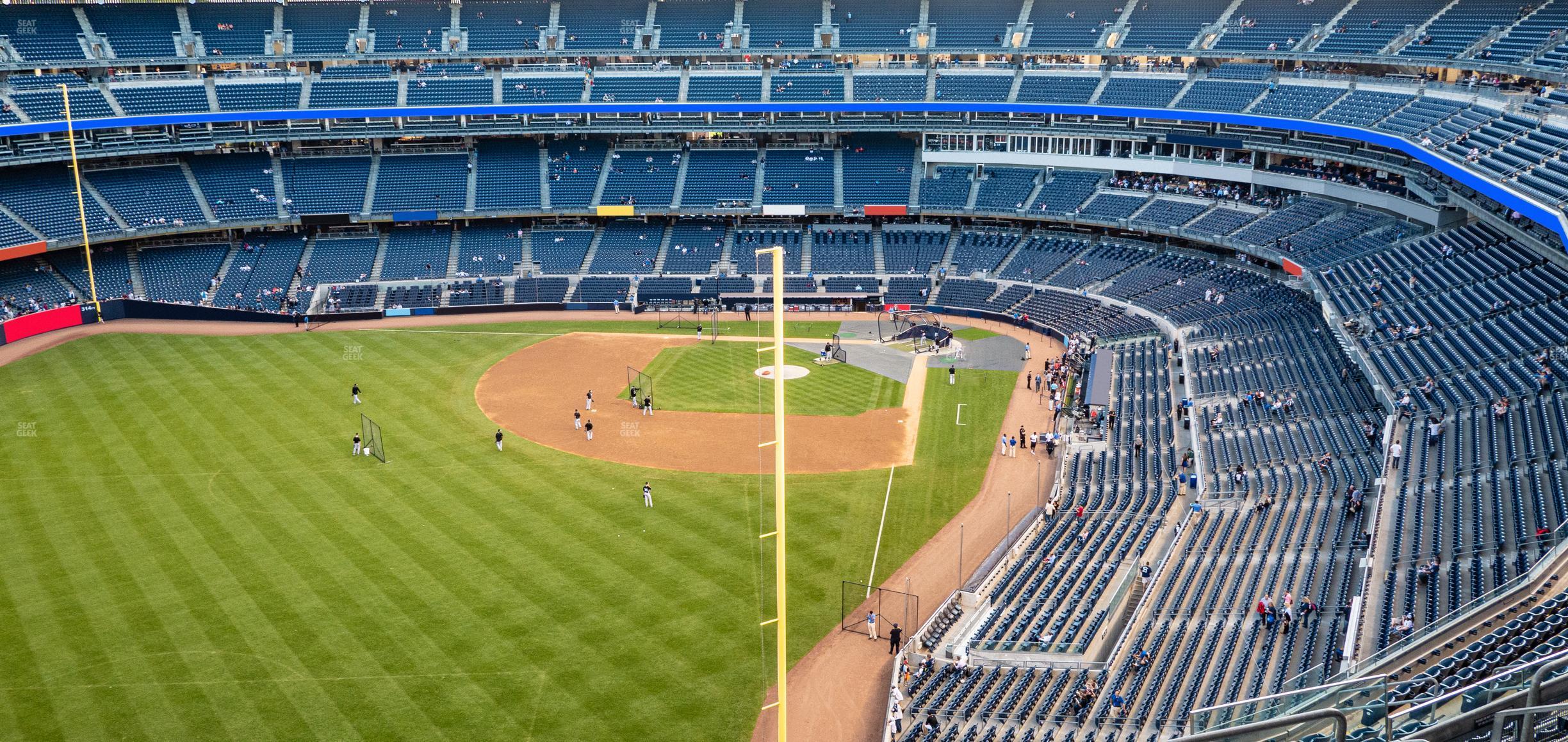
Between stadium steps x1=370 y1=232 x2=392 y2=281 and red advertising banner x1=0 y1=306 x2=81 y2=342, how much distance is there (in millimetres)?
14617

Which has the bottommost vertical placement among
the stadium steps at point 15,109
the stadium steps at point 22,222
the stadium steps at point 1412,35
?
the stadium steps at point 22,222

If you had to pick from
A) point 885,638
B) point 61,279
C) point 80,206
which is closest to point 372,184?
point 80,206

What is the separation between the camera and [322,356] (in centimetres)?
5144

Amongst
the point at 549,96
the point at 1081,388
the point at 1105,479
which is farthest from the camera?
the point at 549,96

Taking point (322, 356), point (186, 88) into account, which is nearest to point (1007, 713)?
point (322, 356)

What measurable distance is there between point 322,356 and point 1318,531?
4309 cm

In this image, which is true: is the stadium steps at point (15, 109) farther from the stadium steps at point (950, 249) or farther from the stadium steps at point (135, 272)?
the stadium steps at point (950, 249)

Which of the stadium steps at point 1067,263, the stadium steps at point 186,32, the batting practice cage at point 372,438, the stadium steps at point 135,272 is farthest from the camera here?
the stadium steps at point 186,32

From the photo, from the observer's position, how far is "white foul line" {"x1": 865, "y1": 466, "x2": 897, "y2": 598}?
2914cm

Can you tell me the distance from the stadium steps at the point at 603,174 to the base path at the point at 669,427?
61.7 feet

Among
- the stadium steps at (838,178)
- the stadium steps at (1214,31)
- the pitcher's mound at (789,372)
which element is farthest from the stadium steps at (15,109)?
the stadium steps at (1214,31)

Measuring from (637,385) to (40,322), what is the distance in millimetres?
30309

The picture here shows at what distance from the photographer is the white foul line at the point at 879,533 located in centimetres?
2914

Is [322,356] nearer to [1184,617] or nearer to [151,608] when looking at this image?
[151,608]
